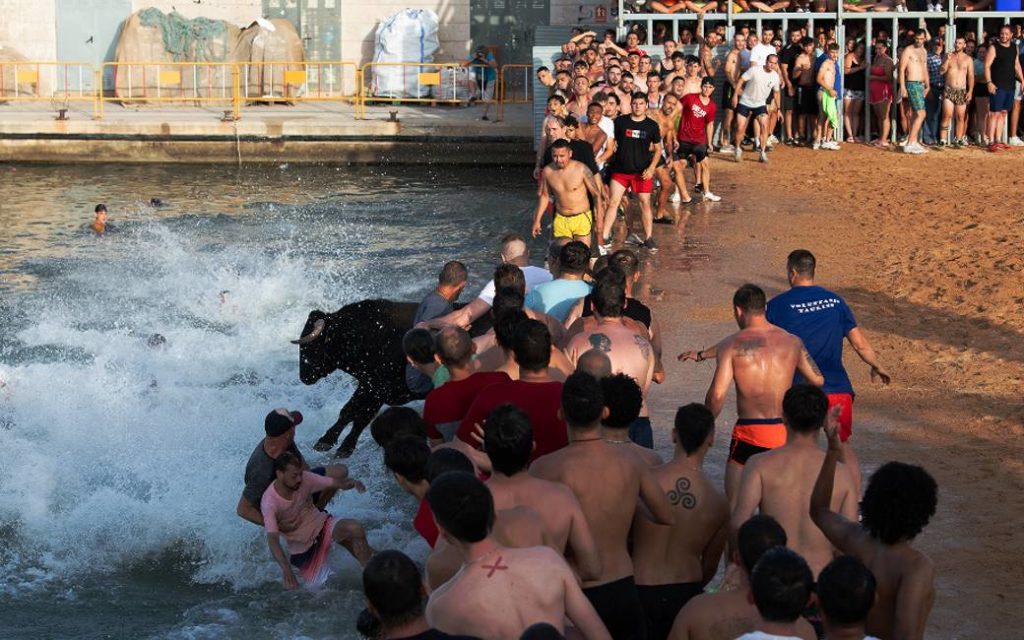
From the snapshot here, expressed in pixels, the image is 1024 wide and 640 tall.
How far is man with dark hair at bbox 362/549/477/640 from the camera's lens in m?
4.44

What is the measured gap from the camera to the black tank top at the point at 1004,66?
21.8 m

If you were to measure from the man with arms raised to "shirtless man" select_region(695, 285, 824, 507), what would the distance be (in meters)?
7.50

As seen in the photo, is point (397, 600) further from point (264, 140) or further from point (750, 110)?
point (264, 140)

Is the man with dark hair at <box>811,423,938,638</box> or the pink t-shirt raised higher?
the man with dark hair at <box>811,423,938,638</box>

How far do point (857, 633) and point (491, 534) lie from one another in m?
1.25

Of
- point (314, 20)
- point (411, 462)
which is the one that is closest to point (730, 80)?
point (314, 20)

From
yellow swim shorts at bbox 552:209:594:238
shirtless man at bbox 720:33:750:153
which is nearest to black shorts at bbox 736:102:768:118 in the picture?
shirtless man at bbox 720:33:750:153

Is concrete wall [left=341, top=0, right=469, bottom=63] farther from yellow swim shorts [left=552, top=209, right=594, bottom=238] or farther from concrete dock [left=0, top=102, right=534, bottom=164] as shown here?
yellow swim shorts [left=552, top=209, right=594, bottom=238]

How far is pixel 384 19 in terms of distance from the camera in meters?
31.5

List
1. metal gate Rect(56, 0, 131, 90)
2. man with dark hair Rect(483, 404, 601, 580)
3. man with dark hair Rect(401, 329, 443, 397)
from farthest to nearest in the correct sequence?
1. metal gate Rect(56, 0, 131, 90)
2. man with dark hair Rect(401, 329, 443, 397)
3. man with dark hair Rect(483, 404, 601, 580)

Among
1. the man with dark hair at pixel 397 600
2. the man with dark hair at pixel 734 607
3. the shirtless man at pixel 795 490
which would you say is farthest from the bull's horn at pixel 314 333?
the man with dark hair at pixel 397 600

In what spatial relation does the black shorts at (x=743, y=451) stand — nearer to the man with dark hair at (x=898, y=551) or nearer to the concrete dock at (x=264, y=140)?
the man with dark hair at (x=898, y=551)

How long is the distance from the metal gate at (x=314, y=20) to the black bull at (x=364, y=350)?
872 inches

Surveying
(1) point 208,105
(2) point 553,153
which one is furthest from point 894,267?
(1) point 208,105
